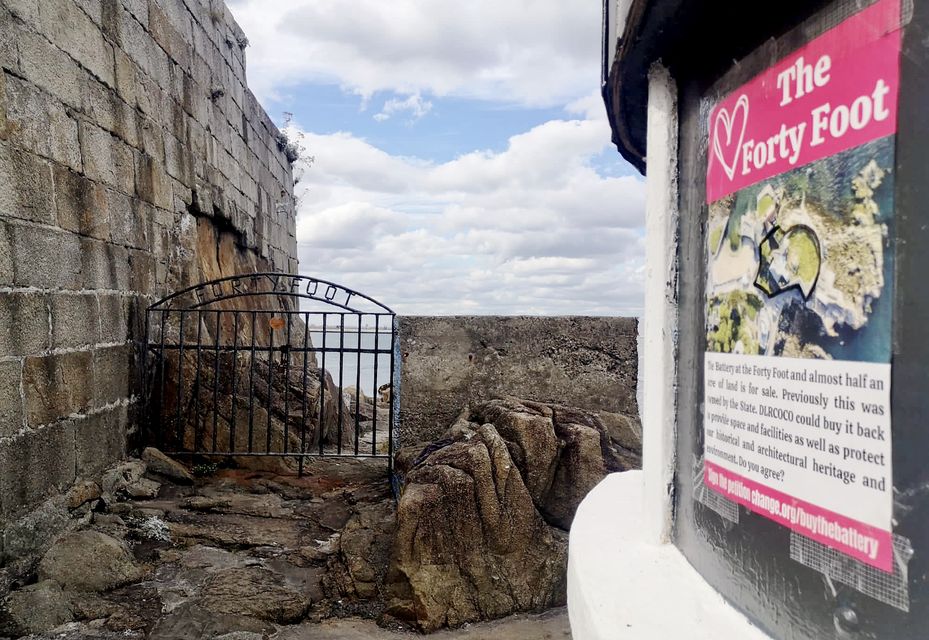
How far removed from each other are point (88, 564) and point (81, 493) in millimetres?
841

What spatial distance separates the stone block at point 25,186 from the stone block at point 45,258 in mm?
88

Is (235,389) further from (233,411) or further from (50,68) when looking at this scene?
(50,68)

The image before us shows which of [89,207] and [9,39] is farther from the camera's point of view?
[89,207]

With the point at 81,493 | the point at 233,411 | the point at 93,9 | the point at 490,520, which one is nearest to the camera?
the point at 490,520

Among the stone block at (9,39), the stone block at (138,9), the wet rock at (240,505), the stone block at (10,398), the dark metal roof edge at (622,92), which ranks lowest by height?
the wet rock at (240,505)

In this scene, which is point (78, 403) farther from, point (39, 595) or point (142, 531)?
point (39, 595)

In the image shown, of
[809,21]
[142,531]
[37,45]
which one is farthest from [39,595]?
[809,21]

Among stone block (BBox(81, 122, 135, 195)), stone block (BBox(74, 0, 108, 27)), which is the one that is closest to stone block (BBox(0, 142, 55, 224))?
stone block (BBox(81, 122, 135, 195))

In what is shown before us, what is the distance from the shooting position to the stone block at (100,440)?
183 inches

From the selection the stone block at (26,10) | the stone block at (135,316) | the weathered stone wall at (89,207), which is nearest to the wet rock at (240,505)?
the weathered stone wall at (89,207)

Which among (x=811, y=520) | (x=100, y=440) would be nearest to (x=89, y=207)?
(x=100, y=440)

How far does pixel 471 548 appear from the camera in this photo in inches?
145

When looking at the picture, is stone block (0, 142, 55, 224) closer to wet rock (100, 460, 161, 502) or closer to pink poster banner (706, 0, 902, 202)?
wet rock (100, 460, 161, 502)

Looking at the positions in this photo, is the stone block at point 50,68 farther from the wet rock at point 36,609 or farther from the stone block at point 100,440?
the wet rock at point 36,609
